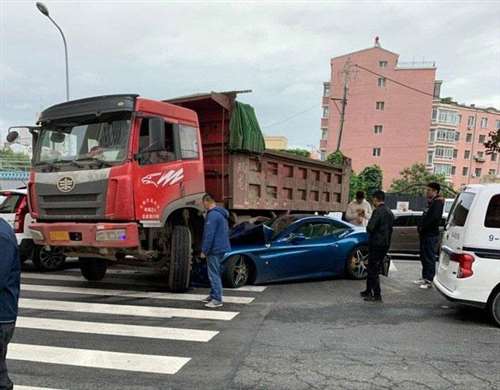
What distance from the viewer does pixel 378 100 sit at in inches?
2117

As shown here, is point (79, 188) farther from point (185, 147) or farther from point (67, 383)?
point (67, 383)

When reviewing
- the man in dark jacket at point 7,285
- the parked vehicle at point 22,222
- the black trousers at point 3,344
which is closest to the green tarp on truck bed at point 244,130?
the parked vehicle at point 22,222

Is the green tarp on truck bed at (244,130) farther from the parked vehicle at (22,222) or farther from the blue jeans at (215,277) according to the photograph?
the parked vehicle at (22,222)

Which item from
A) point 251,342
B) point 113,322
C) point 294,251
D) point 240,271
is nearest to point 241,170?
point 294,251

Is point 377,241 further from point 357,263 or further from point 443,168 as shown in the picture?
point 443,168

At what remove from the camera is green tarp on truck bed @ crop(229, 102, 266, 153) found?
832cm

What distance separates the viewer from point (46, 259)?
928cm

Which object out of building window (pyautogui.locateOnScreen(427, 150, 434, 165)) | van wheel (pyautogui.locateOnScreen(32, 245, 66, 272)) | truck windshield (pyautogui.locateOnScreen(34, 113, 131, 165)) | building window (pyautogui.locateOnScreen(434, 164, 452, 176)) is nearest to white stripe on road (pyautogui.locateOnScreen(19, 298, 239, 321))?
truck windshield (pyautogui.locateOnScreen(34, 113, 131, 165))

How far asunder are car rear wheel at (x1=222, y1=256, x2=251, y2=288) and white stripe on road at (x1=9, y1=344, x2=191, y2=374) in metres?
3.14

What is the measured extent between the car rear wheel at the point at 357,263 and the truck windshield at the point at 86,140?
4768 mm

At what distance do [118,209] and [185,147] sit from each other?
1.65 metres

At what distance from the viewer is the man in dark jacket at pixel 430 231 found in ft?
25.8

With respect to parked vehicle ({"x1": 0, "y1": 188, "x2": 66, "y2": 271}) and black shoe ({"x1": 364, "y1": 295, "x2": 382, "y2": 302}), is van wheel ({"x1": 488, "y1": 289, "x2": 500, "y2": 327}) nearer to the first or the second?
black shoe ({"x1": 364, "y1": 295, "x2": 382, "y2": 302})

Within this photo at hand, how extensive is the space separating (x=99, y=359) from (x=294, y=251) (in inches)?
170
